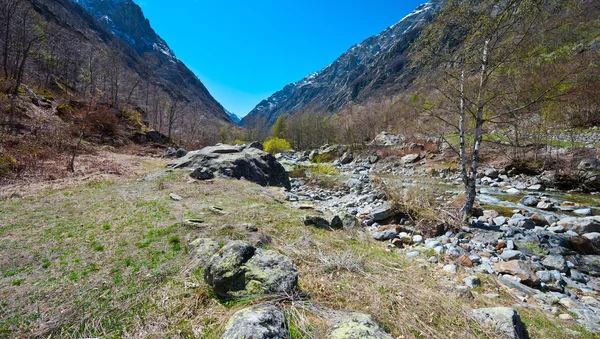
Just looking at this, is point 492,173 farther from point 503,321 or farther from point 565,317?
point 503,321

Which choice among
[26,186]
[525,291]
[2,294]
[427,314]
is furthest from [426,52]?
[26,186]

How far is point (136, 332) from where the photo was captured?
10.0ft

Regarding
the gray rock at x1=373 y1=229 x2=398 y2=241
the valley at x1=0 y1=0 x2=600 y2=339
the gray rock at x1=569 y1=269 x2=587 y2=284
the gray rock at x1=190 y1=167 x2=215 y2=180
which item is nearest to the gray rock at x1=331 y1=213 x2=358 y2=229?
the valley at x1=0 y1=0 x2=600 y2=339

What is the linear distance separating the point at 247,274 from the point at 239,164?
1511 cm

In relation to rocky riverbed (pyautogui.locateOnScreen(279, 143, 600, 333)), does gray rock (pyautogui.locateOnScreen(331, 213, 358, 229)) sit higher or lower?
higher

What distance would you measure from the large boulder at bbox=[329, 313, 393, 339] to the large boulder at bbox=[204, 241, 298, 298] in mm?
959

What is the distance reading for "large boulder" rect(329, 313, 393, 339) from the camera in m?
2.56

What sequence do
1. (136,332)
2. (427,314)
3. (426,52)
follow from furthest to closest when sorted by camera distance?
(426,52) < (427,314) < (136,332)

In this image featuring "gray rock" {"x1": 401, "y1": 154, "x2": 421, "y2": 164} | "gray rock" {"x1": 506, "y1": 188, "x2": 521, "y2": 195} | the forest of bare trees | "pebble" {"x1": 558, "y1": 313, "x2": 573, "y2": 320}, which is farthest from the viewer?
"gray rock" {"x1": 401, "y1": 154, "x2": 421, "y2": 164}

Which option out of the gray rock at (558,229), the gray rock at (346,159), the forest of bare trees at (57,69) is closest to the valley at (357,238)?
the gray rock at (558,229)

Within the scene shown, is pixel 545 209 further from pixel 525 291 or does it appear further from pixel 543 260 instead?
pixel 525 291

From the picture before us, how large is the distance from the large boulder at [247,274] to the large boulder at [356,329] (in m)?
0.96

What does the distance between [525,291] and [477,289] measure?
98cm

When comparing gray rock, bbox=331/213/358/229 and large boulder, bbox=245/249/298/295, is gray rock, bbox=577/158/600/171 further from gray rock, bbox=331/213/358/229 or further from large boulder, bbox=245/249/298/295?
large boulder, bbox=245/249/298/295
